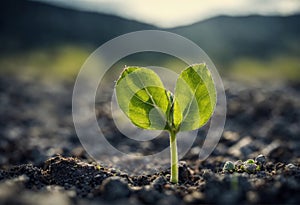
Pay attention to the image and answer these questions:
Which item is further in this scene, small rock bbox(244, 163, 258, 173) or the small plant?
small rock bbox(244, 163, 258, 173)

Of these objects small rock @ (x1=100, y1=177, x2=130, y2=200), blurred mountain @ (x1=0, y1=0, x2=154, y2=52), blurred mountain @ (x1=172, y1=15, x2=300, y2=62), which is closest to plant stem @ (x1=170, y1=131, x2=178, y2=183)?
small rock @ (x1=100, y1=177, x2=130, y2=200)

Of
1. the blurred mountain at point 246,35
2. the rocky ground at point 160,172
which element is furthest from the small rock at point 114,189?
the blurred mountain at point 246,35

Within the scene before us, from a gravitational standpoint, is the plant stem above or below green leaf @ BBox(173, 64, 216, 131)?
below

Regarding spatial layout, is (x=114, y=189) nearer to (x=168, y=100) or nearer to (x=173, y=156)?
(x=173, y=156)

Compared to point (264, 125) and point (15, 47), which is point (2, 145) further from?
point (15, 47)

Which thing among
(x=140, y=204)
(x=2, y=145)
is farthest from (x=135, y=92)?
(x=2, y=145)

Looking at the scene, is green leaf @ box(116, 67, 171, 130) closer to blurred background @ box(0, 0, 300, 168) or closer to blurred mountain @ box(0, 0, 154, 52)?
blurred background @ box(0, 0, 300, 168)
